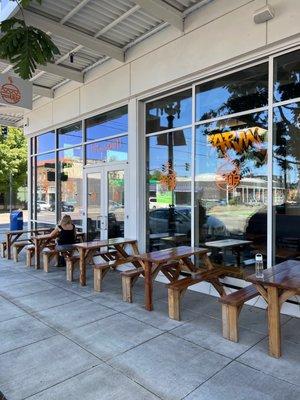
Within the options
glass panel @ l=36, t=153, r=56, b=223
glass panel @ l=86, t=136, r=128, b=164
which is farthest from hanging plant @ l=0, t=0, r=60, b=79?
glass panel @ l=36, t=153, r=56, b=223

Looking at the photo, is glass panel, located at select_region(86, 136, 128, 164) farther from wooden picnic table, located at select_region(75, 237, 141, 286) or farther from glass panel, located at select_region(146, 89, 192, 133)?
wooden picnic table, located at select_region(75, 237, 141, 286)

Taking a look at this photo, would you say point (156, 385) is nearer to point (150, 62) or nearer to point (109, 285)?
point (109, 285)

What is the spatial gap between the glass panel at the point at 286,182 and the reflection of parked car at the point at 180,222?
1.09m

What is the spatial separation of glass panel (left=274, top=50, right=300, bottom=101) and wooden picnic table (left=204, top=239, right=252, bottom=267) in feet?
7.40

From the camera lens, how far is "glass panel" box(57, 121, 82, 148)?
8.96m

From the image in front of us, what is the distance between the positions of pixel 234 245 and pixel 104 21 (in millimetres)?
4561

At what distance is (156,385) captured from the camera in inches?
114

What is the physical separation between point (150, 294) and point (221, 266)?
1.56 metres

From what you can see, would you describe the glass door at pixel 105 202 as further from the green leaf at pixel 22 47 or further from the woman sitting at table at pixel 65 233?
the green leaf at pixel 22 47

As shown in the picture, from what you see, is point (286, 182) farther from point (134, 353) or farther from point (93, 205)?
point (93, 205)

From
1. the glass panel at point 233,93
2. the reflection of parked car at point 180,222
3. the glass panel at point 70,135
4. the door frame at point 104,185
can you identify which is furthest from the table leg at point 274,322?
the glass panel at point 70,135

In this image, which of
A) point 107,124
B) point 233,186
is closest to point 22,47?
point 233,186

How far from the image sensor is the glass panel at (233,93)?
5090 millimetres

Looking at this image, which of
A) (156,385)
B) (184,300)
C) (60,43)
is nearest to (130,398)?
(156,385)
